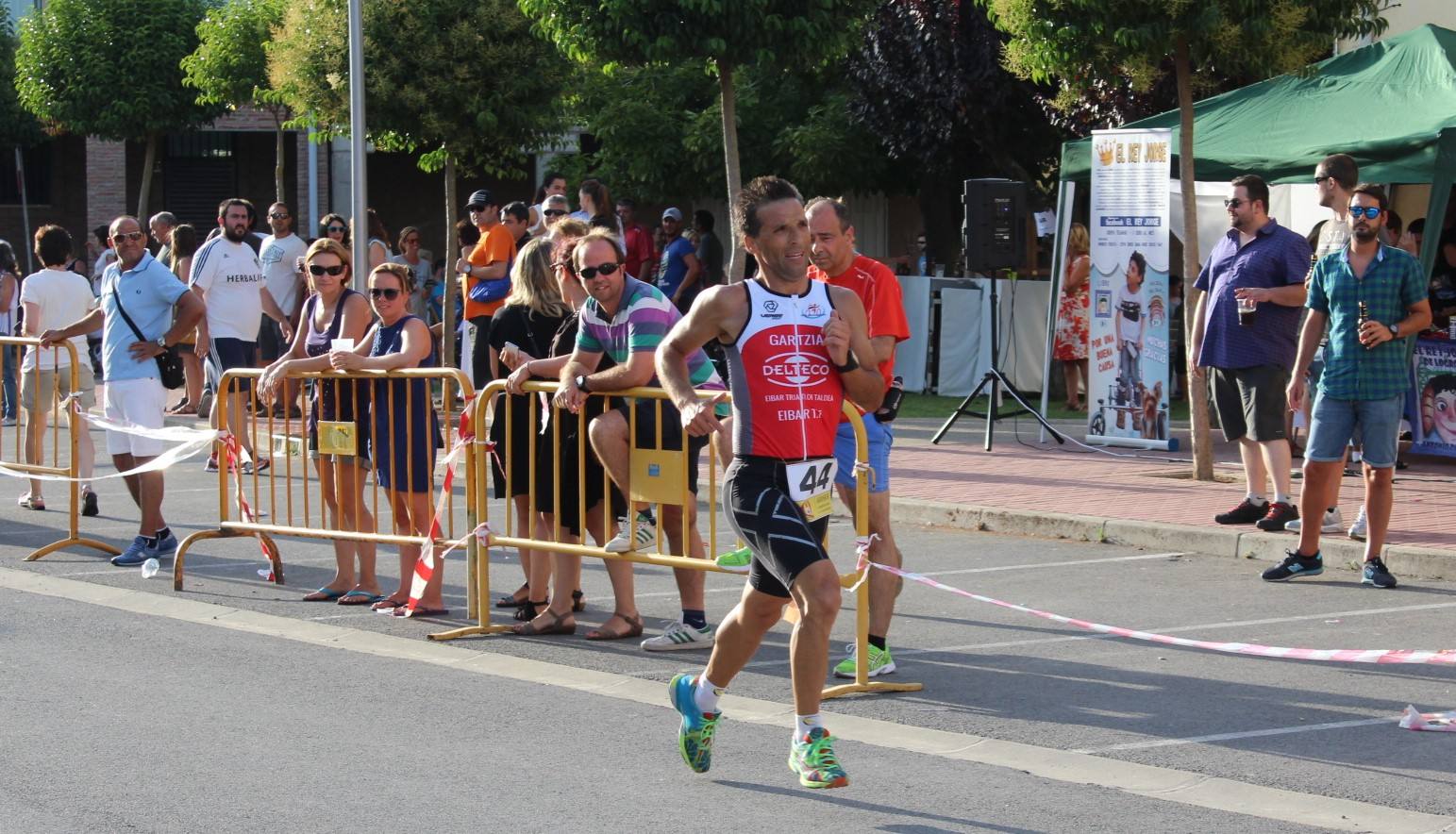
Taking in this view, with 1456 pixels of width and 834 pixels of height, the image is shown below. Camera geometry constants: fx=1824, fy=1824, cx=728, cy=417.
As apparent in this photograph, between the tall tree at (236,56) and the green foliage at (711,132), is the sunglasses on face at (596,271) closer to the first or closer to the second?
the green foliage at (711,132)

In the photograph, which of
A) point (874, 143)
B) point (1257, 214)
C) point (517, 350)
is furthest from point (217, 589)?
point (874, 143)

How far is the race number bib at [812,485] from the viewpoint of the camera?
19.2 feet

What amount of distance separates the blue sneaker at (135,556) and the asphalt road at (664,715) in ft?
1.15

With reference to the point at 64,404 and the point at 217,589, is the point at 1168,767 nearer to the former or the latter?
the point at 217,589

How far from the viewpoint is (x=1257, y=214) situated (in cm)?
1089

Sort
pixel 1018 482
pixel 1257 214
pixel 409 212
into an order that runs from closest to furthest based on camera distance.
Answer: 1. pixel 1257 214
2. pixel 1018 482
3. pixel 409 212

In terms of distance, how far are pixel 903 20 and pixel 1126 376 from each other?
8.56 m

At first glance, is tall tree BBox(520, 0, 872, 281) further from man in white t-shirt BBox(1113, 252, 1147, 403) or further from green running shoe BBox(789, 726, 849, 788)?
green running shoe BBox(789, 726, 849, 788)

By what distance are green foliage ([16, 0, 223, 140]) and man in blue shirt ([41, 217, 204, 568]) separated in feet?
76.3

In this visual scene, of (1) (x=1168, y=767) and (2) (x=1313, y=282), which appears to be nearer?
(1) (x=1168, y=767)

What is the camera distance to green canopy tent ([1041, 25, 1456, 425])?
1348 centimetres

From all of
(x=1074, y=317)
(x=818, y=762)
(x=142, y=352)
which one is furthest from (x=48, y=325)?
(x=1074, y=317)

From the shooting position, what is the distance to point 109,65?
107ft

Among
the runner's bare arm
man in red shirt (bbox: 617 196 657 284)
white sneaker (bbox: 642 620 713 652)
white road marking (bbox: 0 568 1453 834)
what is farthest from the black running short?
man in red shirt (bbox: 617 196 657 284)
